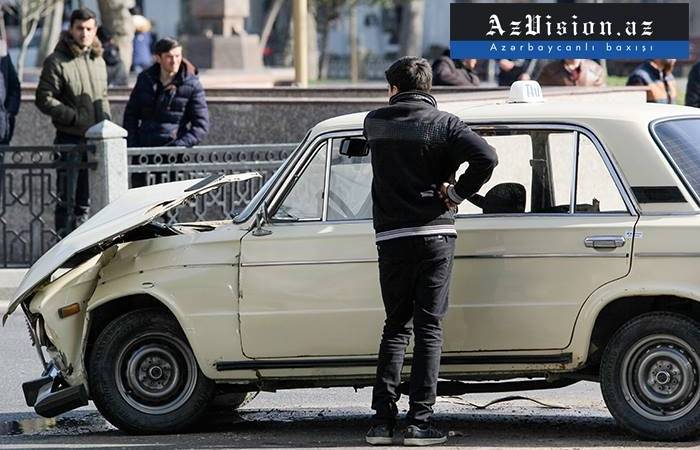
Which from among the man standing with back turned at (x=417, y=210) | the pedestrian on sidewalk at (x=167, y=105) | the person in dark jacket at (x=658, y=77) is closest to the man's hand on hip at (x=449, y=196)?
the man standing with back turned at (x=417, y=210)

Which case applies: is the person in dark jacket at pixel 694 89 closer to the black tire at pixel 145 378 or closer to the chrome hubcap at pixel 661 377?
the chrome hubcap at pixel 661 377

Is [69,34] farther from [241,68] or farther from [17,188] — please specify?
[241,68]

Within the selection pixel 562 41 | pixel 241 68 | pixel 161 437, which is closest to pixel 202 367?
pixel 161 437

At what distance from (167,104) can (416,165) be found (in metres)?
6.73

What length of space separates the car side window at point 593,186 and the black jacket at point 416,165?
20.4 inches

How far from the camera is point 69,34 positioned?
44.2 ft

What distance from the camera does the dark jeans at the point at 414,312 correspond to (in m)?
6.74

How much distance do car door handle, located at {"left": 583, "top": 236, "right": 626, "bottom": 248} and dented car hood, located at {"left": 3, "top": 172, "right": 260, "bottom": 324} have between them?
6.25 ft

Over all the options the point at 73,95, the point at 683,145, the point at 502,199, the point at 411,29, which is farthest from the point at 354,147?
the point at 411,29

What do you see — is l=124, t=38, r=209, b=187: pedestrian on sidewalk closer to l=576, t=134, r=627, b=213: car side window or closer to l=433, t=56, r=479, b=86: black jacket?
l=433, t=56, r=479, b=86: black jacket

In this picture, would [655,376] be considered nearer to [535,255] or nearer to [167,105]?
[535,255]

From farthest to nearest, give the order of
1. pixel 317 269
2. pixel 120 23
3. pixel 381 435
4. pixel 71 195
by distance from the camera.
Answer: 1. pixel 120 23
2. pixel 71 195
3. pixel 317 269
4. pixel 381 435

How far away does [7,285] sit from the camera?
12.7 meters

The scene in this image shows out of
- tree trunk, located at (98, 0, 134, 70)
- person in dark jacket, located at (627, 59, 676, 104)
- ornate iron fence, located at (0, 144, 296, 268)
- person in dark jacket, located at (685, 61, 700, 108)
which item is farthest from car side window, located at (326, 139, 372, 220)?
tree trunk, located at (98, 0, 134, 70)
